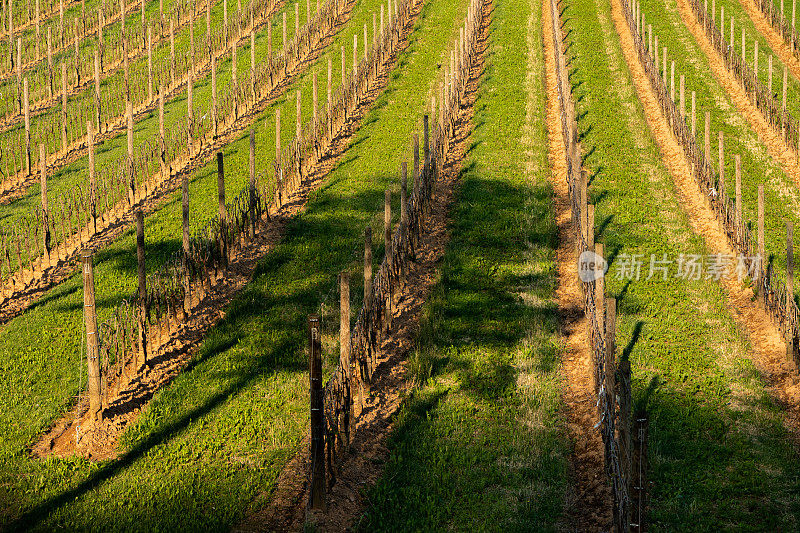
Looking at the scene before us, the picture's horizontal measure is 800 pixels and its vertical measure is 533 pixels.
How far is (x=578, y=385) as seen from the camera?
45.0 feet

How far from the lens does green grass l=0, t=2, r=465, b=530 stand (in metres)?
10.7

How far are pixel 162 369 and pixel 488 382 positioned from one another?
5176mm

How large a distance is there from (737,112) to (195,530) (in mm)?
21673

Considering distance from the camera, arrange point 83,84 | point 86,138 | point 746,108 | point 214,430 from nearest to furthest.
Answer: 1. point 214,430
2. point 86,138
3. point 746,108
4. point 83,84

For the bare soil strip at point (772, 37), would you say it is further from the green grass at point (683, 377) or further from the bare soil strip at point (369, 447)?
the bare soil strip at point (369, 447)

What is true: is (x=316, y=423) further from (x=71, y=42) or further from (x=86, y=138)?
(x=71, y=42)

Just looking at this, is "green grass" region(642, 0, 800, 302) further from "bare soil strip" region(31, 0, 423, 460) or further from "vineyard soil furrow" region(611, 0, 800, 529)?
"bare soil strip" region(31, 0, 423, 460)

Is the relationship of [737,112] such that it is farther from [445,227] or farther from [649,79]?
[445,227]

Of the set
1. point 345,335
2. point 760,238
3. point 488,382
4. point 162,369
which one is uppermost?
point 760,238

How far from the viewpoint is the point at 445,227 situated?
19.9 meters

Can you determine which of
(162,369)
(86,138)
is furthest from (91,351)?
(86,138)

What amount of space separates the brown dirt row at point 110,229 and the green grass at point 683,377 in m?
10.2

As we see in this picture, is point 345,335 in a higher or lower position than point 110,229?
lower

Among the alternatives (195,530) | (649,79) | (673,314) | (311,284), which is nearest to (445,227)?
(311,284)
